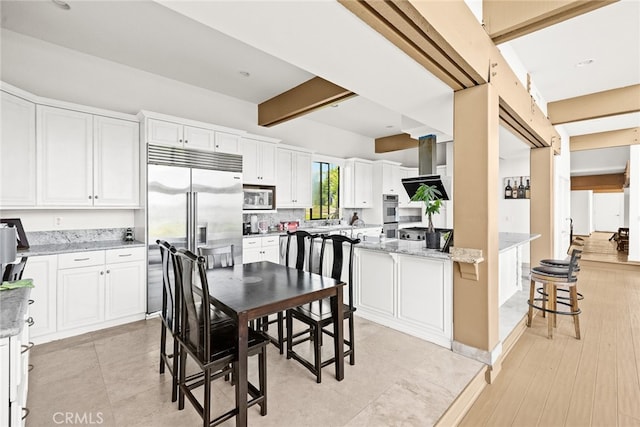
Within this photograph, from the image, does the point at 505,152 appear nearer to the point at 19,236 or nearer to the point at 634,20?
the point at 634,20

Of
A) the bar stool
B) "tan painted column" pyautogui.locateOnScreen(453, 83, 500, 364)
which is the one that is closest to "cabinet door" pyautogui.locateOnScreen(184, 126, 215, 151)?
"tan painted column" pyautogui.locateOnScreen(453, 83, 500, 364)

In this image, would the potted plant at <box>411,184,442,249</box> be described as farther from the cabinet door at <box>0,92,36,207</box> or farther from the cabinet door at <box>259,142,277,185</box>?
the cabinet door at <box>0,92,36,207</box>

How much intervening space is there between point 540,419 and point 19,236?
466 centimetres

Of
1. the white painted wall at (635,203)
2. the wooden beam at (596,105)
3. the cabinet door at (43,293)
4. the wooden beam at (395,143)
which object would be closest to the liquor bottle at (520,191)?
the wooden beam at (596,105)

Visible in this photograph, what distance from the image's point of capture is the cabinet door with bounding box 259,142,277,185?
4.81 m

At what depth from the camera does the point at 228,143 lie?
4188mm

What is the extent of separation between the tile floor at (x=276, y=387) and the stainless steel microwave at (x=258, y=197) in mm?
2371

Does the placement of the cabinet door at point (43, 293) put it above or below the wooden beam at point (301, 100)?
below

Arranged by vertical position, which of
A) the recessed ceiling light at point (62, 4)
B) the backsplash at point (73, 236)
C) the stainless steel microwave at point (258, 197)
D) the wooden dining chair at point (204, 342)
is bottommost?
the wooden dining chair at point (204, 342)

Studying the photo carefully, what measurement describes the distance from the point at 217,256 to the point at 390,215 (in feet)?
17.1

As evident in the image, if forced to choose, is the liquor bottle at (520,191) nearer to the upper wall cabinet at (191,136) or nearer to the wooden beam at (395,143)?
the wooden beam at (395,143)

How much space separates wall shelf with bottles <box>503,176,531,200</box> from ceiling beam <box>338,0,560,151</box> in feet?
11.2

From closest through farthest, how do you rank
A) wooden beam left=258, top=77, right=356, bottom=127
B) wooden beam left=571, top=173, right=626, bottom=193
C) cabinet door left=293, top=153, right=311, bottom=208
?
wooden beam left=258, top=77, right=356, bottom=127 → cabinet door left=293, top=153, right=311, bottom=208 → wooden beam left=571, top=173, right=626, bottom=193

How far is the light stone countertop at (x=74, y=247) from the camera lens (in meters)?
2.84
